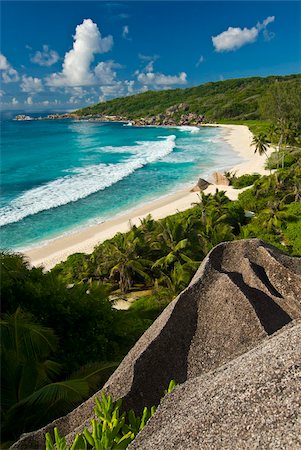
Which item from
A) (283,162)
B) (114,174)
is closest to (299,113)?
(283,162)

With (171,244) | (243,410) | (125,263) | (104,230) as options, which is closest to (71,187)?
(104,230)

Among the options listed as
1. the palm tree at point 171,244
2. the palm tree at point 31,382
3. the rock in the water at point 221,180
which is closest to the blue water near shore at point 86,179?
the rock in the water at point 221,180

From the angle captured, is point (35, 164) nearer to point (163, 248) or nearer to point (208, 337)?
point (163, 248)

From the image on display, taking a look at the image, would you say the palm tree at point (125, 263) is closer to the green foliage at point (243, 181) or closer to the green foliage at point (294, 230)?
the green foliage at point (294, 230)

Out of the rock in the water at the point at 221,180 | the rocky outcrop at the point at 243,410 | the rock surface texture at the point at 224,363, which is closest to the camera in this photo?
the rocky outcrop at the point at 243,410

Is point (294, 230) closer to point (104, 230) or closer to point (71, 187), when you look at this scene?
point (104, 230)

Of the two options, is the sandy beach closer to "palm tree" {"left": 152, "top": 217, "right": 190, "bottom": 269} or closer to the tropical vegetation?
the tropical vegetation

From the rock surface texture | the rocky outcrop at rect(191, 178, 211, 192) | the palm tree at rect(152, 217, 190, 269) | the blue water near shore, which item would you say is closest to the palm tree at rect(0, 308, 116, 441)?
the rock surface texture
